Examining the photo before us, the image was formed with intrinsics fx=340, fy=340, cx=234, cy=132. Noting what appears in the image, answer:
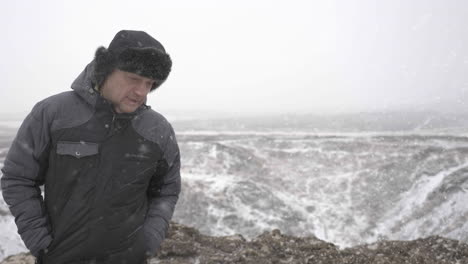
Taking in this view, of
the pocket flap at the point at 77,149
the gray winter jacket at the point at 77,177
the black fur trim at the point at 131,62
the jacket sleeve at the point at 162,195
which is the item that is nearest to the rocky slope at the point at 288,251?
the jacket sleeve at the point at 162,195

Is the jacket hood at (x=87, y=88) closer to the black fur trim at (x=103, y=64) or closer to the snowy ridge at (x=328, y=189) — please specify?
the black fur trim at (x=103, y=64)

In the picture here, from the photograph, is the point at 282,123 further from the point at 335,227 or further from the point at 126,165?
the point at 126,165

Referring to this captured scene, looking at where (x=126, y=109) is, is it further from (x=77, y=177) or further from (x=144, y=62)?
(x=77, y=177)

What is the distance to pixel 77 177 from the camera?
2.47 meters

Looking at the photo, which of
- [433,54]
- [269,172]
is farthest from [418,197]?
[433,54]

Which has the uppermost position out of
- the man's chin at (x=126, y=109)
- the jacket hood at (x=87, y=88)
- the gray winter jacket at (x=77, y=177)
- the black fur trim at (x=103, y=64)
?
the black fur trim at (x=103, y=64)

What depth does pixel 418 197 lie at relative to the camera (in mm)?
18156

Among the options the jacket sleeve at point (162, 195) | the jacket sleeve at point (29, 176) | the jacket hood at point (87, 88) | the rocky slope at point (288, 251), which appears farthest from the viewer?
the rocky slope at point (288, 251)

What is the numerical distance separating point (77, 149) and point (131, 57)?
78 centimetres

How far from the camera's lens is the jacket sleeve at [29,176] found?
244 cm

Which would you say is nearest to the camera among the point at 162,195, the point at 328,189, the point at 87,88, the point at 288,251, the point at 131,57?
the point at 131,57

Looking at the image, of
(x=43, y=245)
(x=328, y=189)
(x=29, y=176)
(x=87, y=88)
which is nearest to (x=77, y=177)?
(x=29, y=176)

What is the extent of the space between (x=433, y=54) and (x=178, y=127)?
4022 inches

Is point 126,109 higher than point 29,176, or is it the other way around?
point 126,109
